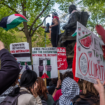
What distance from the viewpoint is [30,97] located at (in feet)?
4.52

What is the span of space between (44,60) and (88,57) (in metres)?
2.22

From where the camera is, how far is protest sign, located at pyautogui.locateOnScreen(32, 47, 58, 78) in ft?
12.2

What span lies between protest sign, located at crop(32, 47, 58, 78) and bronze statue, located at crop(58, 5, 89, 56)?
2.34 m

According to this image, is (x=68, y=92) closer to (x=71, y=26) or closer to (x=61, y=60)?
(x=61, y=60)

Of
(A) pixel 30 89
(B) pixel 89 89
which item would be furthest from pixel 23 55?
(B) pixel 89 89

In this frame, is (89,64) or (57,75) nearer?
(89,64)

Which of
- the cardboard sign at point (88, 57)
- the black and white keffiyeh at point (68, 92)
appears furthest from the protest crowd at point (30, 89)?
the cardboard sign at point (88, 57)

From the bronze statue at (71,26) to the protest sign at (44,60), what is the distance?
2338 millimetres

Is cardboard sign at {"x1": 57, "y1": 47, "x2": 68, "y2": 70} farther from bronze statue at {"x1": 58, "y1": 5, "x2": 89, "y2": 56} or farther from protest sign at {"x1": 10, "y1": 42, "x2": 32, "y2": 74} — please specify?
bronze statue at {"x1": 58, "y1": 5, "x2": 89, "y2": 56}

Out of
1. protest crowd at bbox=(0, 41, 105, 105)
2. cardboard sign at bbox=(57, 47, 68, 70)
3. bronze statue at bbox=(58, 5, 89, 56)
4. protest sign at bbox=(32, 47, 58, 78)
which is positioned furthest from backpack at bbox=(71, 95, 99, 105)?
bronze statue at bbox=(58, 5, 89, 56)

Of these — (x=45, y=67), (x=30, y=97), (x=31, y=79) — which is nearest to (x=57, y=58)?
(x=45, y=67)

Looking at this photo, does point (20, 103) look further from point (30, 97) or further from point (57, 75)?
point (57, 75)

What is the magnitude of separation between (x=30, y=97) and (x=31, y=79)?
438 mm

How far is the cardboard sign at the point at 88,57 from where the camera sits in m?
1.48
